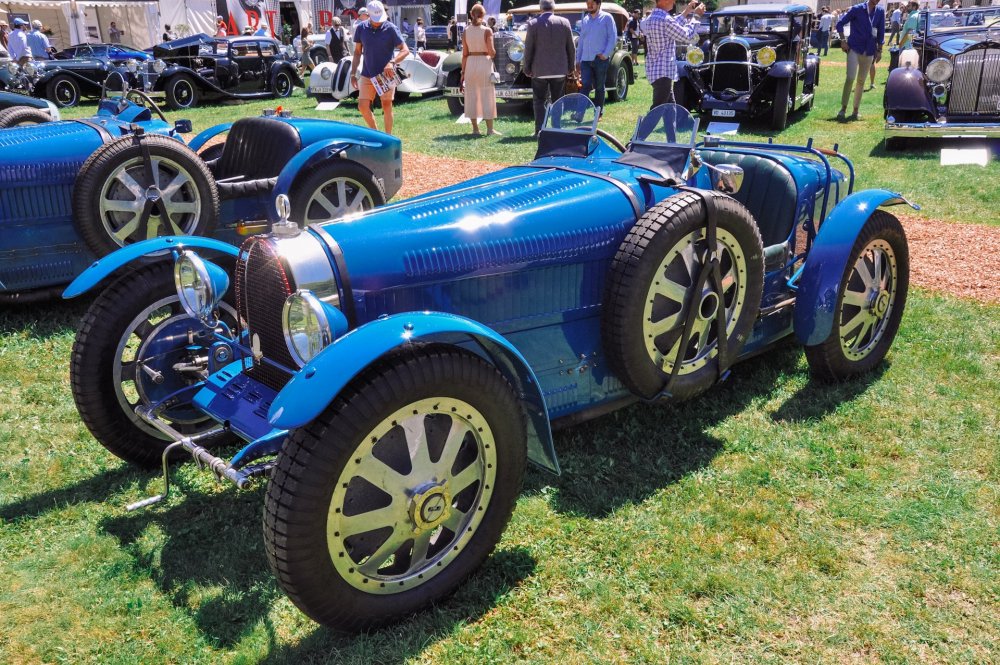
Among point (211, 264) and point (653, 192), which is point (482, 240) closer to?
point (653, 192)

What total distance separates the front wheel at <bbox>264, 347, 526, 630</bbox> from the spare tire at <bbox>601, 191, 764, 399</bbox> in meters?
0.79

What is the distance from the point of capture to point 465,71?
11.9 meters

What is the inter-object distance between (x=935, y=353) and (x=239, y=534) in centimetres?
384

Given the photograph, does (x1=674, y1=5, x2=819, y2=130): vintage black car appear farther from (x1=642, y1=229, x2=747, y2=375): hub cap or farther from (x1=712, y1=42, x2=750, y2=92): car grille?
(x1=642, y1=229, x2=747, y2=375): hub cap

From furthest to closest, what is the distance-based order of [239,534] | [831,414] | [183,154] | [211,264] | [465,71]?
[465,71], [183,154], [831,414], [211,264], [239,534]

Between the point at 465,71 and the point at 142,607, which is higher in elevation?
the point at 465,71

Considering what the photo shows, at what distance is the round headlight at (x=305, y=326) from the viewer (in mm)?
2584

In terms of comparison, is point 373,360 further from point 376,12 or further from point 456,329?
point 376,12

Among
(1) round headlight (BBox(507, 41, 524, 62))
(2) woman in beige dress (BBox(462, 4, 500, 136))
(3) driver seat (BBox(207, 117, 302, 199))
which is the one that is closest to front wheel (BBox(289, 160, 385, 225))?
(3) driver seat (BBox(207, 117, 302, 199))

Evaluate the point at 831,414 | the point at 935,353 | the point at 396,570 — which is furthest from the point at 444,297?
the point at 935,353

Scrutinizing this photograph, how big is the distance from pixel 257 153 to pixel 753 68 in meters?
8.33

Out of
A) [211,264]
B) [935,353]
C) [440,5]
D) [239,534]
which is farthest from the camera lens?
[440,5]

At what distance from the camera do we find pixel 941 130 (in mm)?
9664

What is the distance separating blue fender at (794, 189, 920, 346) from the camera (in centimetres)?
392
